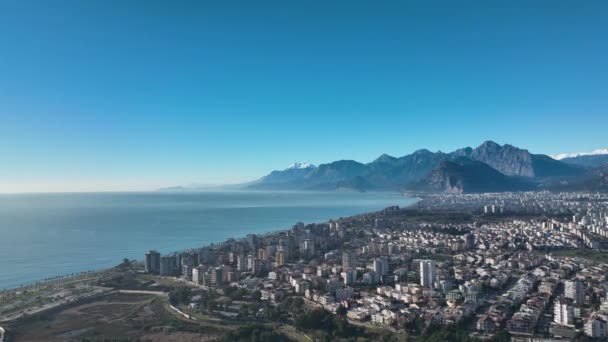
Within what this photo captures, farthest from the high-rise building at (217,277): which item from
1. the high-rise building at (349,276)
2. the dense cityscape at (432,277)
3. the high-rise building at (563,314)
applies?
the high-rise building at (563,314)

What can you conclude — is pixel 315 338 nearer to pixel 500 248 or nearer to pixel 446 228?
pixel 500 248

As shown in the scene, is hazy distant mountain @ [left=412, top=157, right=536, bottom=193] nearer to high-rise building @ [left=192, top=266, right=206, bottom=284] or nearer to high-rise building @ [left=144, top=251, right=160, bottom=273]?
high-rise building @ [left=144, top=251, right=160, bottom=273]

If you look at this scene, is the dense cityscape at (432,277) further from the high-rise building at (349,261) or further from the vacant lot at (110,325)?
the vacant lot at (110,325)

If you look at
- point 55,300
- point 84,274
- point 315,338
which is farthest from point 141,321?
point 84,274

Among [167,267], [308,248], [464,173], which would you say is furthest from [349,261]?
[464,173]

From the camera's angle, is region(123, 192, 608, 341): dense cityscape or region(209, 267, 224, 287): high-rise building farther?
region(209, 267, 224, 287): high-rise building

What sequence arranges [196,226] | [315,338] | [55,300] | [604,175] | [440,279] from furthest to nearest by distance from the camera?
[604,175]
[196,226]
[440,279]
[55,300]
[315,338]

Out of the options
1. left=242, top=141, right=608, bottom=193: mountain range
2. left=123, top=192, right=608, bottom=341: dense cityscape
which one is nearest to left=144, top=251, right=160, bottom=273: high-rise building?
left=123, top=192, right=608, bottom=341: dense cityscape

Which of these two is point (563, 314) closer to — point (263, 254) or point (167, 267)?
point (263, 254)
